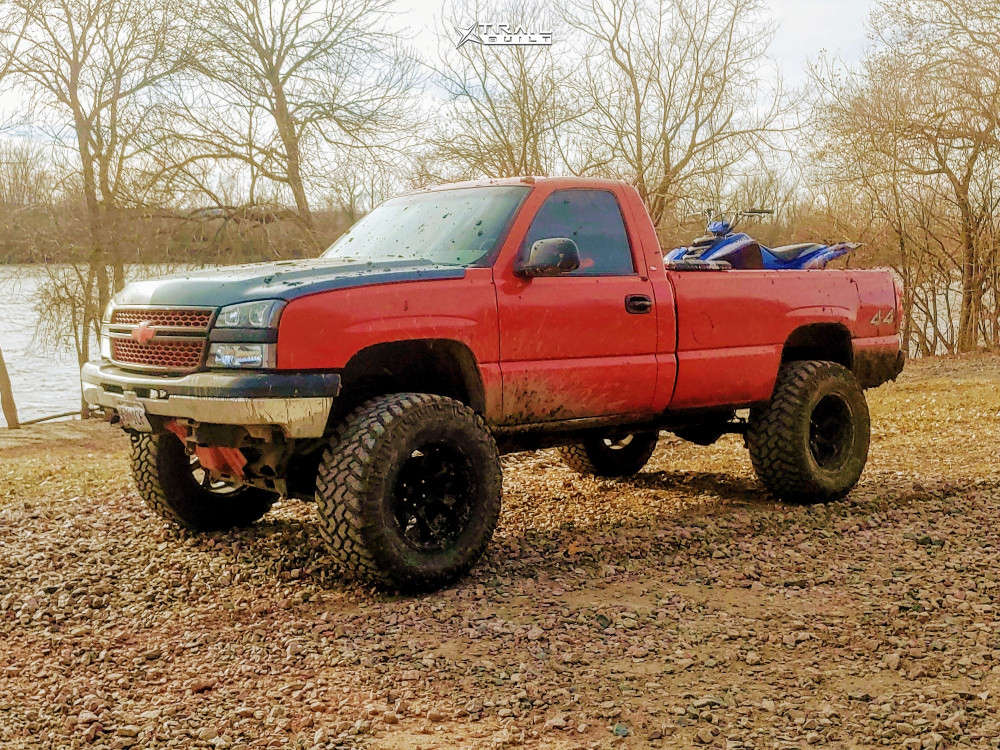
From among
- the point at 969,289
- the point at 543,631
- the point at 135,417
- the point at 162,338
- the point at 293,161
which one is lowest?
the point at 543,631

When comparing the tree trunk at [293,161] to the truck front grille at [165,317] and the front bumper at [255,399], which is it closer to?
the truck front grille at [165,317]

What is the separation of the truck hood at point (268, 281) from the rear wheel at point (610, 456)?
9.85 feet

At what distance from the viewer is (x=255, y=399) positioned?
4.35m

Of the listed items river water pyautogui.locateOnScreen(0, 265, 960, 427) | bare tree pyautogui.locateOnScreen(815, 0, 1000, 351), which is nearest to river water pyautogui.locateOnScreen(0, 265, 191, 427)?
river water pyautogui.locateOnScreen(0, 265, 960, 427)

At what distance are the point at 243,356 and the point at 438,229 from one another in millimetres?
1571

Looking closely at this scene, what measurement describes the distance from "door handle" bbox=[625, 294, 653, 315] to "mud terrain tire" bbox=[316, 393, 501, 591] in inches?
Answer: 46.8

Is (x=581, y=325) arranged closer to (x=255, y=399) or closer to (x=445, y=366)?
(x=445, y=366)

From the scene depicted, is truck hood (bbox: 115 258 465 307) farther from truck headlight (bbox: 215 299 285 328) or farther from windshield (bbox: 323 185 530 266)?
windshield (bbox: 323 185 530 266)

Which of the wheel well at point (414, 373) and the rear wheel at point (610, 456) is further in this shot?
the rear wheel at point (610, 456)

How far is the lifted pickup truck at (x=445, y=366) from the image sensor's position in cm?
454

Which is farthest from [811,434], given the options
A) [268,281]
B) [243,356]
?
[243,356]

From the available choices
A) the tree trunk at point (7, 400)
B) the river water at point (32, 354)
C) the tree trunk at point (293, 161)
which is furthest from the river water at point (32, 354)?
the tree trunk at point (293, 161)

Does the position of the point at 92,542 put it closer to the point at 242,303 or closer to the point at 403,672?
the point at 242,303

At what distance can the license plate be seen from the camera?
481 cm
